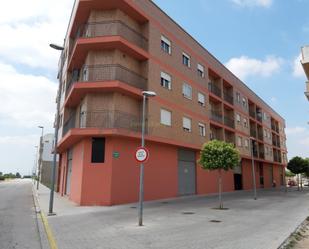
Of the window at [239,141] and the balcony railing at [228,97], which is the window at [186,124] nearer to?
the balcony railing at [228,97]

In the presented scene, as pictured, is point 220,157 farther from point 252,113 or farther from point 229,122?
point 252,113

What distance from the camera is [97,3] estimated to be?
59.4ft

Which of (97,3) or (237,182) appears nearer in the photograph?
(97,3)

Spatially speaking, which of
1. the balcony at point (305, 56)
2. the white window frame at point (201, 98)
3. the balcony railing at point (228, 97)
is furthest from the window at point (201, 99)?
the balcony at point (305, 56)

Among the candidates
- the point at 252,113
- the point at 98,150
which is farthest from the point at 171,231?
the point at 252,113

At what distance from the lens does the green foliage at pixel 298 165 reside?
40.0m

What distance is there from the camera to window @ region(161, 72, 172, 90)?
2108 cm

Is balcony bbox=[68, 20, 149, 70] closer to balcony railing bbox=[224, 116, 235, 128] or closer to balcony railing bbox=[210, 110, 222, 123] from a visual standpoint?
balcony railing bbox=[210, 110, 222, 123]

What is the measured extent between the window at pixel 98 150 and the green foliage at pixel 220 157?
6.15m

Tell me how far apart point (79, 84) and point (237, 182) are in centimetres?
2397

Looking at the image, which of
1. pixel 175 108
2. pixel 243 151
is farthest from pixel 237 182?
pixel 175 108

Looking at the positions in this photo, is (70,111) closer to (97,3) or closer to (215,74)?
(97,3)

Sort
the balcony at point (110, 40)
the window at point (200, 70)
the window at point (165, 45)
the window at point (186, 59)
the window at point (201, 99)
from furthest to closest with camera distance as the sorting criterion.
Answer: the window at point (200, 70)
the window at point (201, 99)
the window at point (186, 59)
the window at point (165, 45)
the balcony at point (110, 40)

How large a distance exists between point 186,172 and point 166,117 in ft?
17.6
